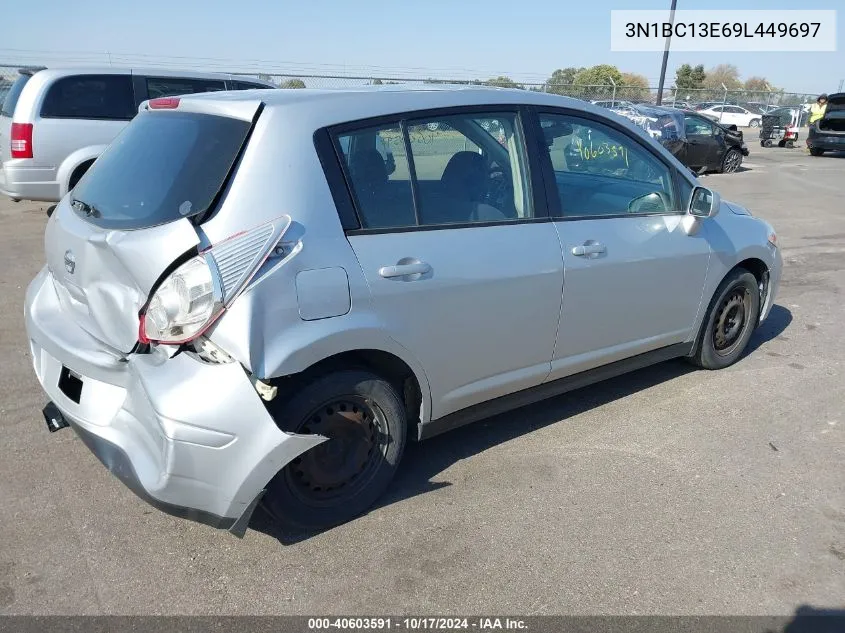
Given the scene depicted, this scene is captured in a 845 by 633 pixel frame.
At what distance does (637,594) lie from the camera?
2.67 meters

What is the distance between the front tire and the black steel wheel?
14.1 m

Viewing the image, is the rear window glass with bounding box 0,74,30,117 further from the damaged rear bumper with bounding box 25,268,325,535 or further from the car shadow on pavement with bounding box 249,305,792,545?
the car shadow on pavement with bounding box 249,305,792,545

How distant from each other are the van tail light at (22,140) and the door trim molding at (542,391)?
24.4 ft

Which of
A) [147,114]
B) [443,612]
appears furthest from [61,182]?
[443,612]

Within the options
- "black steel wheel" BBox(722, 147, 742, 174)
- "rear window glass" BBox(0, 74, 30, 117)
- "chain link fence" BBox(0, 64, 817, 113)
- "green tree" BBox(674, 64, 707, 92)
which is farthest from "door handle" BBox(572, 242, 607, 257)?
"green tree" BBox(674, 64, 707, 92)

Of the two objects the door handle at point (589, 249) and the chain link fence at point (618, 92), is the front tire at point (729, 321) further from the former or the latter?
the chain link fence at point (618, 92)

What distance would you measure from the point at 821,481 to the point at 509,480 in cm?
157

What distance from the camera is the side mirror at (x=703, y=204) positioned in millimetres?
4016

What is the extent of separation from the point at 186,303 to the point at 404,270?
883mm

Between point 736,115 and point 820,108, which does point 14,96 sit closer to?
point 820,108

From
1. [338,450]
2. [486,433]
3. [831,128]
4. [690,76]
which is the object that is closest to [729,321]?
[486,433]

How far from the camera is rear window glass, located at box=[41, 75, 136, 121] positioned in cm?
865

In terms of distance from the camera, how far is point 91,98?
8.88 m

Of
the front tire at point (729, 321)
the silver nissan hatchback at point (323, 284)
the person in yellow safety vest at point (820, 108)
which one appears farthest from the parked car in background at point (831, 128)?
the silver nissan hatchback at point (323, 284)
